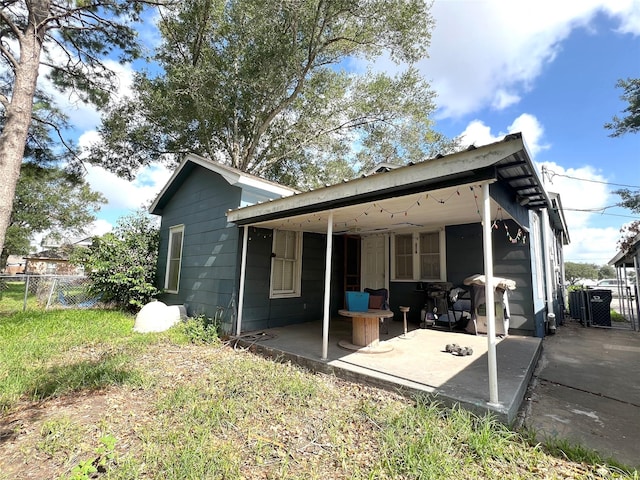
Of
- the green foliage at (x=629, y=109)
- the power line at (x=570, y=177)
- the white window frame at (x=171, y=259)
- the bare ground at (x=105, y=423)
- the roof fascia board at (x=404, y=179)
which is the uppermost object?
the green foliage at (x=629, y=109)

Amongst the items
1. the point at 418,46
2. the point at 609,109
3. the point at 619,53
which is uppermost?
the point at 418,46

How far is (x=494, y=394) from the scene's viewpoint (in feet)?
8.44

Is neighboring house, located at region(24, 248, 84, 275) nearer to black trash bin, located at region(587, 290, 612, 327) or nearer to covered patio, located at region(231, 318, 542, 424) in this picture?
covered patio, located at region(231, 318, 542, 424)

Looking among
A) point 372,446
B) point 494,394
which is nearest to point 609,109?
point 494,394

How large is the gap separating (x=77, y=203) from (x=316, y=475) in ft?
87.3

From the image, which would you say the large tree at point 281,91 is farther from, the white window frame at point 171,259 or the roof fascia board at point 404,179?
the roof fascia board at point 404,179

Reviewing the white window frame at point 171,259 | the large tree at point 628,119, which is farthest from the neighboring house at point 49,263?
the large tree at point 628,119

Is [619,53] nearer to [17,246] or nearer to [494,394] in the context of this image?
[494,394]

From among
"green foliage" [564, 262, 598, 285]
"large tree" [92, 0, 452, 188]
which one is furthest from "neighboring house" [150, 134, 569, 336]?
"green foliage" [564, 262, 598, 285]

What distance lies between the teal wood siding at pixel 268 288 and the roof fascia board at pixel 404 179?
1405 millimetres

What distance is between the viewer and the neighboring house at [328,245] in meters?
4.34

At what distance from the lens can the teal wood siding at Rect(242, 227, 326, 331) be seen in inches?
229

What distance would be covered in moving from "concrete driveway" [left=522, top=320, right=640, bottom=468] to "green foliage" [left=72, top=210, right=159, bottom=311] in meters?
8.01

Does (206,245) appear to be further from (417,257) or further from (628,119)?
(628,119)
